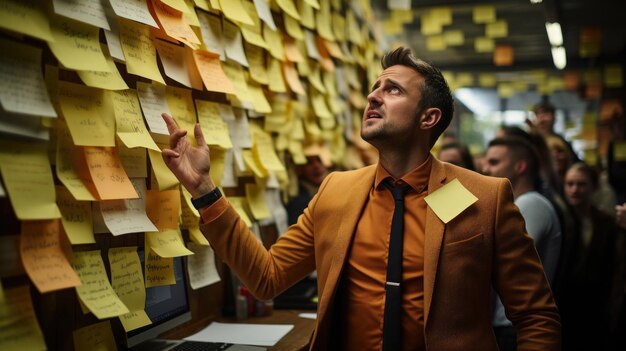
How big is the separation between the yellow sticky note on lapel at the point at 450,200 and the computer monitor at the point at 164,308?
819 millimetres

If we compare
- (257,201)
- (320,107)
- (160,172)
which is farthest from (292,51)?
(160,172)

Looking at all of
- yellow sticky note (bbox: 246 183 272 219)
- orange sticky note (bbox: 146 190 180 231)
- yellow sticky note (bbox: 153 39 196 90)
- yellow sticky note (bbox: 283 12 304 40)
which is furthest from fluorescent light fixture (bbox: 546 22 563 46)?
orange sticky note (bbox: 146 190 180 231)

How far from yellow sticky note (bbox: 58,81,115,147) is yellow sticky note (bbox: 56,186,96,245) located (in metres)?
0.13

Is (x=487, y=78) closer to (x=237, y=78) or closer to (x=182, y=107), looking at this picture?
(x=237, y=78)

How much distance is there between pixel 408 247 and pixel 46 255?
3.00 feet

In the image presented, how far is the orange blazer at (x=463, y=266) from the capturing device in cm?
153

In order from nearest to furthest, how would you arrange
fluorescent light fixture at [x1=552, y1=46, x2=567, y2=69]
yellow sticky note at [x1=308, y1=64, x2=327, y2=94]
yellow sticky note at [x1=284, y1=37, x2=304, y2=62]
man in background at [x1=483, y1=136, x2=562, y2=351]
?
man in background at [x1=483, y1=136, x2=562, y2=351]
yellow sticky note at [x1=284, y1=37, x2=304, y2=62]
yellow sticky note at [x1=308, y1=64, x2=327, y2=94]
fluorescent light fixture at [x1=552, y1=46, x2=567, y2=69]

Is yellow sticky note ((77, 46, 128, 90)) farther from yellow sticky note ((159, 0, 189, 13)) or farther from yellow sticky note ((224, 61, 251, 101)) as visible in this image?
yellow sticky note ((224, 61, 251, 101))

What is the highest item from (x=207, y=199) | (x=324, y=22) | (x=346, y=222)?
(x=324, y=22)

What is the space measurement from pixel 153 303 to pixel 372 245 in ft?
2.15

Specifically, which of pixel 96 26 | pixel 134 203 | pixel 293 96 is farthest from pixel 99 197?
pixel 293 96

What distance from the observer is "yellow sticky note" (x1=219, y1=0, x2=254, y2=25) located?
2016 mm

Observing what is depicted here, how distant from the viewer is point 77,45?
136 cm

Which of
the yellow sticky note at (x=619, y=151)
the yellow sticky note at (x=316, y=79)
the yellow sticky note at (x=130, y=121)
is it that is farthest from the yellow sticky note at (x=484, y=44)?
the yellow sticky note at (x=130, y=121)
